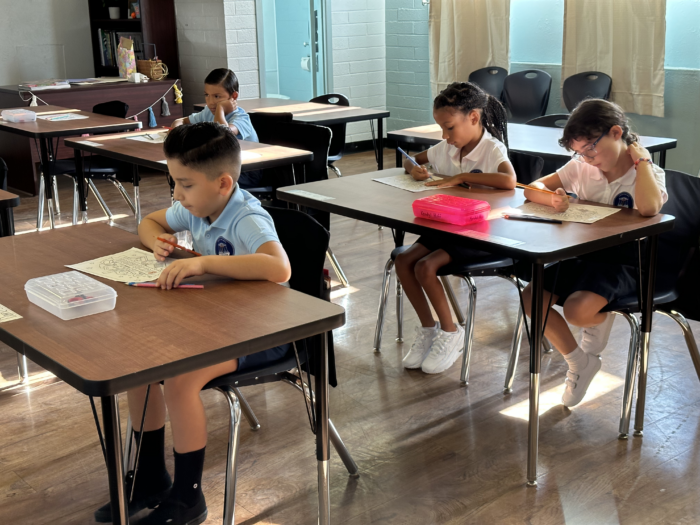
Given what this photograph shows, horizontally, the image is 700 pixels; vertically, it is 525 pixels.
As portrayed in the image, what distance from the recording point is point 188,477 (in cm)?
166

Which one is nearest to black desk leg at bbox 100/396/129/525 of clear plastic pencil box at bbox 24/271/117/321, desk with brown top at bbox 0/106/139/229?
clear plastic pencil box at bbox 24/271/117/321

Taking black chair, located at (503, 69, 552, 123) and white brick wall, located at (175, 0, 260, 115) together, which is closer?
black chair, located at (503, 69, 552, 123)

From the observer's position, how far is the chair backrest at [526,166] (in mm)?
2730

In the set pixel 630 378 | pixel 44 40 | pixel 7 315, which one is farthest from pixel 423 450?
pixel 44 40

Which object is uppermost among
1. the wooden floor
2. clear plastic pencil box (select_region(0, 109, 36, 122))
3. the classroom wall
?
the classroom wall

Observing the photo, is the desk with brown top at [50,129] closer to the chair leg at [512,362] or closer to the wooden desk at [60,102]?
the wooden desk at [60,102]

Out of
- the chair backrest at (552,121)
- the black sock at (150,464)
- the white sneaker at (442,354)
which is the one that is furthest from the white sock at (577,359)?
the chair backrest at (552,121)

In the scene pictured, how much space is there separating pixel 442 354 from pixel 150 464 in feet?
3.86

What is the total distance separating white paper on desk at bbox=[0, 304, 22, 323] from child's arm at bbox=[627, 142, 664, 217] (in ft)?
5.04

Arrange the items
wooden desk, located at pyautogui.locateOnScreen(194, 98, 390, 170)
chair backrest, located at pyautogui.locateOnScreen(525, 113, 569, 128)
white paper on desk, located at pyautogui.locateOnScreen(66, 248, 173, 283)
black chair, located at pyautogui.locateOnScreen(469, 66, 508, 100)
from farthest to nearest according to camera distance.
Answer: black chair, located at pyautogui.locateOnScreen(469, 66, 508, 100) < wooden desk, located at pyautogui.locateOnScreen(194, 98, 390, 170) < chair backrest, located at pyautogui.locateOnScreen(525, 113, 569, 128) < white paper on desk, located at pyautogui.locateOnScreen(66, 248, 173, 283)

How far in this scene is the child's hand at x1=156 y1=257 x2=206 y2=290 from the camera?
1.55 metres

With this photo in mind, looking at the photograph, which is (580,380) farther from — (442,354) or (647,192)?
(647,192)

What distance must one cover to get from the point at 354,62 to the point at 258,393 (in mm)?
4997

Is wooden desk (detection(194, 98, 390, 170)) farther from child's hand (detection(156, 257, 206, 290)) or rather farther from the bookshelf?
child's hand (detection(156, 257, 206, 290))
